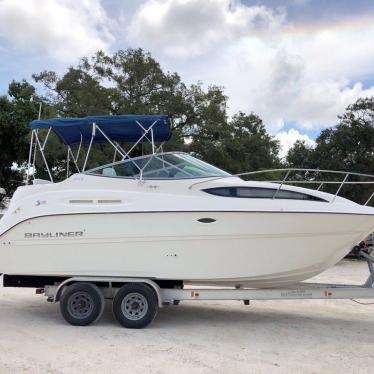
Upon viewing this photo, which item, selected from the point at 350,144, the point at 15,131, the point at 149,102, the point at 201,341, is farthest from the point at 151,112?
the point at 201,341

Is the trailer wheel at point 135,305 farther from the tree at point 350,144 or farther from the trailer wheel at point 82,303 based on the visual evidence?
the tree at point 350,144

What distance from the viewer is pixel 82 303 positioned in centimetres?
727

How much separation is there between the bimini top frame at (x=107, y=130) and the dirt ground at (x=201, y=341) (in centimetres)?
256

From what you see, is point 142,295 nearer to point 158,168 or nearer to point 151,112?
point 158,168

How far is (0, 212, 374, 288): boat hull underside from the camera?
6.89 meters

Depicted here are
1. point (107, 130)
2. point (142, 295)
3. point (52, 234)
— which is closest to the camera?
point (142, 295)

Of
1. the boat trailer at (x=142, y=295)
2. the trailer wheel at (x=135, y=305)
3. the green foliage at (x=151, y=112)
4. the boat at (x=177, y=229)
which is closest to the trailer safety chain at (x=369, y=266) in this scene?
the boat trailer at (x=142, y=295)

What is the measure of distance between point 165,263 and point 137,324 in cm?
94

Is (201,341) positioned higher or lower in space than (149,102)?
lower

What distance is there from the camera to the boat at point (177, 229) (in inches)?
271

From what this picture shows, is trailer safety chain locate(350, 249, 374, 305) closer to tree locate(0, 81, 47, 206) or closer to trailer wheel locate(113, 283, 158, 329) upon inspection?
trailer wheel locate(113, 283, 158, 329)

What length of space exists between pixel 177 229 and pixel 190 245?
Result: 0.29 m

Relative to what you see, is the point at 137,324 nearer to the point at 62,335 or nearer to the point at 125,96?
the point at 62,335

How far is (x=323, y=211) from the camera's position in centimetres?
679
